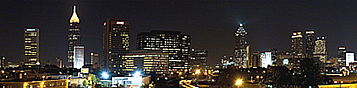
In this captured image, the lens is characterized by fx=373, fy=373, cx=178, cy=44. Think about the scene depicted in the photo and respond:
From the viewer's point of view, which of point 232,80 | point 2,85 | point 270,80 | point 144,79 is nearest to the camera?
point 270,80

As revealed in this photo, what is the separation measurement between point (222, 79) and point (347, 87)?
45.3 ft

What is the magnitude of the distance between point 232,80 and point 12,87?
2646 cm

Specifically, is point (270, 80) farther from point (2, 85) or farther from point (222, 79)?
point (2, 85)

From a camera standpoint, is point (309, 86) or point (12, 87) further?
point (12, 87)

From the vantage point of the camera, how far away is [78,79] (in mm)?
71312

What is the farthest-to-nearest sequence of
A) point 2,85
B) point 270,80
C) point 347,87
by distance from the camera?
point 2,85 < point 270,80 < point 347,87

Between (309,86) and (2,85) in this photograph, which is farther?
(2,85)

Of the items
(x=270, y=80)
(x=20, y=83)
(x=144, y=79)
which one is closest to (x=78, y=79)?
(x=144, y=79)

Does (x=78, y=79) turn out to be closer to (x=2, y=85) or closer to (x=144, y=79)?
(x=144, y=79)

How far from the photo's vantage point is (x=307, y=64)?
21.8 meters

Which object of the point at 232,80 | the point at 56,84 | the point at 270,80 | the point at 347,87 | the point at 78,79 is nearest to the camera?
the point at 347,87

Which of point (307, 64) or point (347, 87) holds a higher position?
point (307, 64)

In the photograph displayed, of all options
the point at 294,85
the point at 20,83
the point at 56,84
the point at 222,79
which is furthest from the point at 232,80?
the point at 56,84

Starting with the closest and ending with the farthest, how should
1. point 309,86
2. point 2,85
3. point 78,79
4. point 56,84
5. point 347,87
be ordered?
point 309,86
point 347,87
point 2,85
point 56,84
point 78,79
